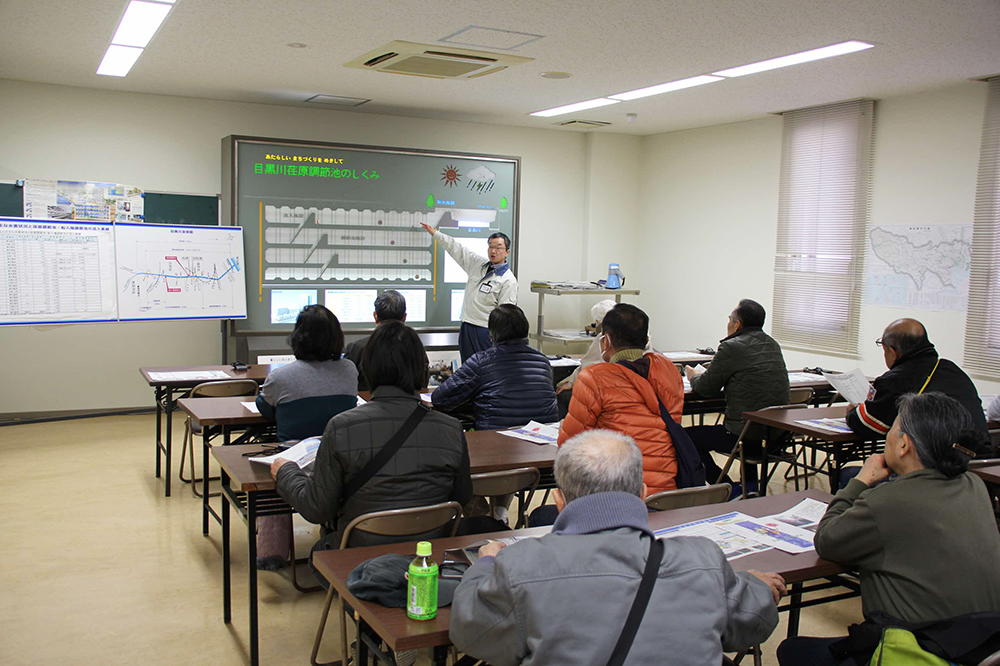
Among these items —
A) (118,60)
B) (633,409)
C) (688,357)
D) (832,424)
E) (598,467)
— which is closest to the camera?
(598,467)

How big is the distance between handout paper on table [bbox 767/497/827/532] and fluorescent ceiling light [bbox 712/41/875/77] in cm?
304

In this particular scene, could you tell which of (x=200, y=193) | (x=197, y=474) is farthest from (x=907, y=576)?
(x=200, y=193)

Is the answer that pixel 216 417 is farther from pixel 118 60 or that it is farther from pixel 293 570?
pixel 118 60

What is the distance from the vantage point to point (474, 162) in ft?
24.7

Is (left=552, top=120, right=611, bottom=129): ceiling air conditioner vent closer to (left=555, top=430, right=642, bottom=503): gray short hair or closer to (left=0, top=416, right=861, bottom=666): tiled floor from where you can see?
(left=0, top=416, right=861, bottom=666): tiled floor

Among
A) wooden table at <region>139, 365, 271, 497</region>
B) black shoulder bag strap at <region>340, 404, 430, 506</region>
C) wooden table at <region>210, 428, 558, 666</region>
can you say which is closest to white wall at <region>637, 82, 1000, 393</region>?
wooden table at <region>210, 428, 558, 666</region>

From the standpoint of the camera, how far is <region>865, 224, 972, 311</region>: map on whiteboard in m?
5.83

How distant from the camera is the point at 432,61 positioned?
5.24 meters

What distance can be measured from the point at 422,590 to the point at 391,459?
76 cm

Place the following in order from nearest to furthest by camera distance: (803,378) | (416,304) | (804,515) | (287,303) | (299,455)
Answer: (804,515)
(299,455)
(803,378)
(287,303)
(416,304)

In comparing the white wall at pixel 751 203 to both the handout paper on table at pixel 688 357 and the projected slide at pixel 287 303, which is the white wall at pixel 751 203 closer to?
the handout paper on table at pixel 688 357

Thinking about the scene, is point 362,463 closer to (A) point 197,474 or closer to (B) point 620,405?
(B) point 620,405

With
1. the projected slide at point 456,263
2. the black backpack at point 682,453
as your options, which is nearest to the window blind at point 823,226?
the projected slide at point 456,263

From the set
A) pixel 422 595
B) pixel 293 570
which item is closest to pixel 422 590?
pixel 422 595
